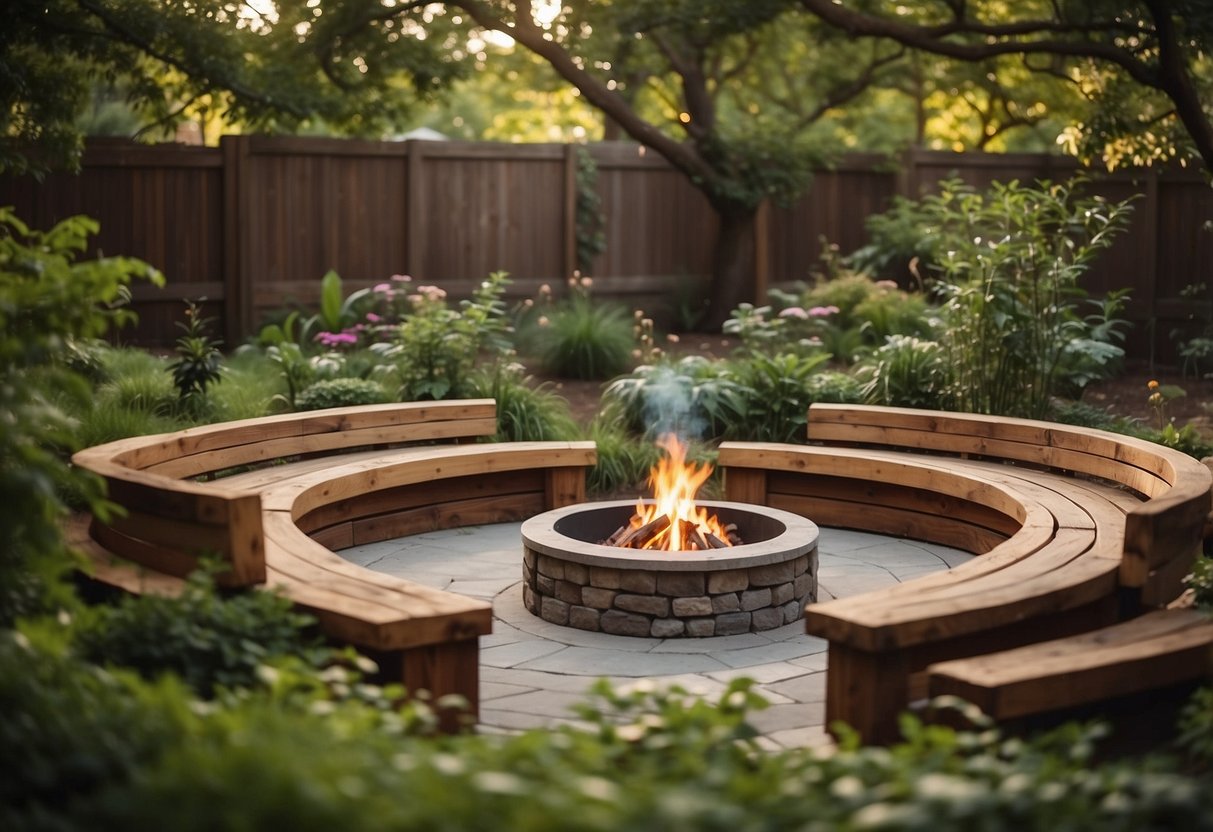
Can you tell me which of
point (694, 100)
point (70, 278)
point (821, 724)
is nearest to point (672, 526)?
point (821, 724)

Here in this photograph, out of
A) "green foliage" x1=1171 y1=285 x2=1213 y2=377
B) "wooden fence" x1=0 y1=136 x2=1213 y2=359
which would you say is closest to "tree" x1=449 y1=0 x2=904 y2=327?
"wooden fence" x1=0 y1=136 x2=1213 y2=359

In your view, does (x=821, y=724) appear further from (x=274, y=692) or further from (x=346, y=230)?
(x=346, y=230)

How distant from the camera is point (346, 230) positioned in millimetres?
14961

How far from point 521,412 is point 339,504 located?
2.12 metres

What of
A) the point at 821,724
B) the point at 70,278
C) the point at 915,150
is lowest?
the point at 821,724

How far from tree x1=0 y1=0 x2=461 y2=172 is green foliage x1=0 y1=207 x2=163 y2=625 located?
5331 millimetres

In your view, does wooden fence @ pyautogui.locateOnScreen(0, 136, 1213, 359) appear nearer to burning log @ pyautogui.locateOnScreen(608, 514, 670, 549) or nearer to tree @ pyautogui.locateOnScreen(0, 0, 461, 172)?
tree @ pyautogui.locateOnScreen(0, 0, 461, 172)

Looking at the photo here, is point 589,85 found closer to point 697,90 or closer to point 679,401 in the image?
point 697,90

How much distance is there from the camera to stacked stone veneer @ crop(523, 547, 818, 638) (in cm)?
630

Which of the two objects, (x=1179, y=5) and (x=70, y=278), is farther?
(x=1179, y=5)

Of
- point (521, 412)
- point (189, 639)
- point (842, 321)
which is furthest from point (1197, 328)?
point (189, 639)

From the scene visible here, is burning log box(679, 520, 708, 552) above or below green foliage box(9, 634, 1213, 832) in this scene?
below

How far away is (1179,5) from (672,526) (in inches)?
243

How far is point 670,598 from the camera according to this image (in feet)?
20.7
